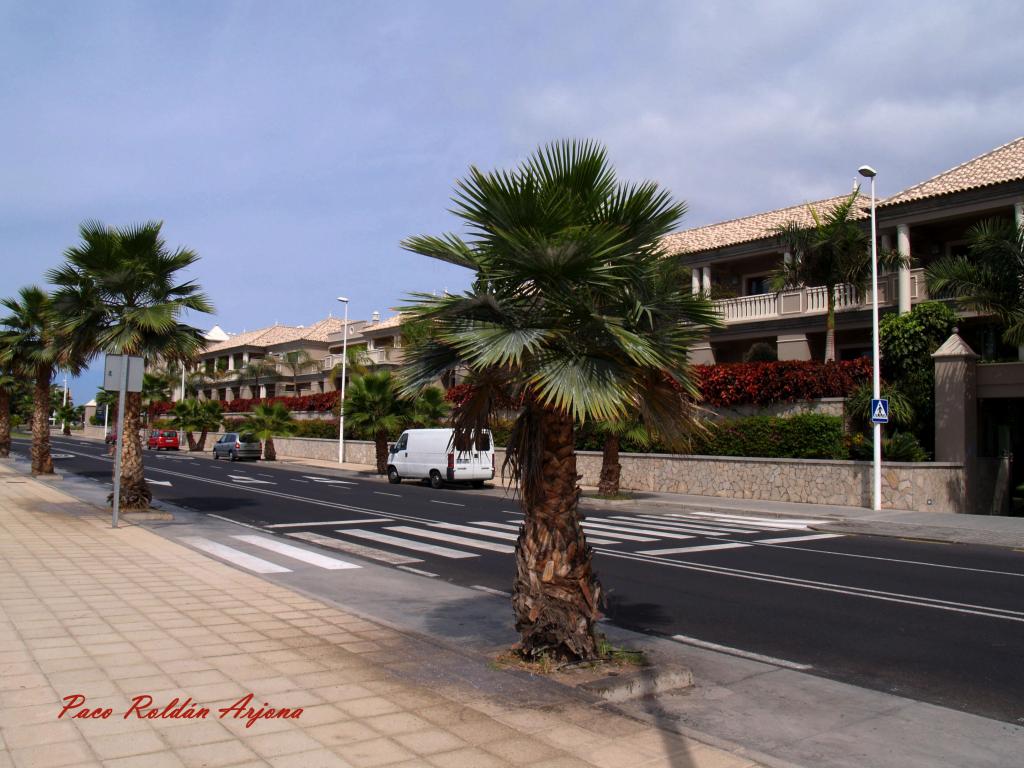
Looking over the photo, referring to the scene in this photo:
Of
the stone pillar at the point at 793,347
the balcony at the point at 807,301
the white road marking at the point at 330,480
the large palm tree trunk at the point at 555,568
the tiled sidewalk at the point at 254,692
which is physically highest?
the balcony at the point at 807,301

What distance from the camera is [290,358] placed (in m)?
68.1

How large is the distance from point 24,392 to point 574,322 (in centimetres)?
10366

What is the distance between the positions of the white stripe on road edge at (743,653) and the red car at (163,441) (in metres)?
59.8

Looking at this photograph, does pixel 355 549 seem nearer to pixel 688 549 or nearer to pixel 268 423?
pixel 688 549

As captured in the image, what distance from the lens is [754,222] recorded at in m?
38.5

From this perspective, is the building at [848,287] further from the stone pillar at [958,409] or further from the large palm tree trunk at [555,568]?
the large palm tree trunk at [555,568]

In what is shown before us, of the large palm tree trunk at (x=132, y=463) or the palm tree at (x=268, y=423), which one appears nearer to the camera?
the large palm tree trunk at (x=132, y=463)

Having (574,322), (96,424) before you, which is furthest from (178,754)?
(96,424)

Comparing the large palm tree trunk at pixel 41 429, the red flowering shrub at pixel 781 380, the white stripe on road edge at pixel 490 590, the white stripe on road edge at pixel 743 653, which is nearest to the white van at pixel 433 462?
the red flowering shrub at pixel 781 380

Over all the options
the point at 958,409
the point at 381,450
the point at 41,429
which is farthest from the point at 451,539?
the point at 381,450

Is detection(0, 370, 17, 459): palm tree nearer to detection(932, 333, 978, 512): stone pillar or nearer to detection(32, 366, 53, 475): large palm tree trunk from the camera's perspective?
detection(32, 366, 53, 475): large palm tree trunk

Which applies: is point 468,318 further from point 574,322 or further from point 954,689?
point 954,689

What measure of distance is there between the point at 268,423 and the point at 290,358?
62.0 ft

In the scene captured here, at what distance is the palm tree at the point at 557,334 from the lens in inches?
239
